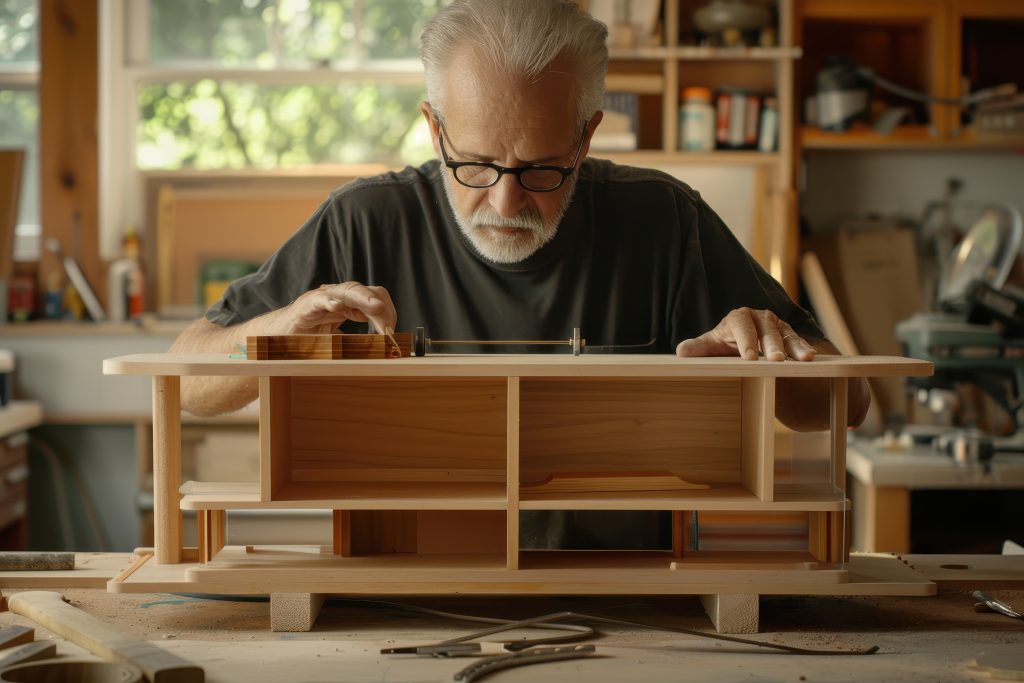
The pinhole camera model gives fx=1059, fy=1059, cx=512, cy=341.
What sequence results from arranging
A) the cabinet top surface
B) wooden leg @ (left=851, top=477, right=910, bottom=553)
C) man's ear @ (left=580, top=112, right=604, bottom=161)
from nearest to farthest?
1. the cabinet top surface
2. man's ear @ (left=580, top=112, right=604, bottom=161)
3. wooden leg @ (left=851, top=477, right=910, bottom=553)

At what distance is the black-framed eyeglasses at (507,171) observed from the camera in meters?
1.81

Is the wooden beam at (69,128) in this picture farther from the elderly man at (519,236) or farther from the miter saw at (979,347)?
the miter saw at (979,347)

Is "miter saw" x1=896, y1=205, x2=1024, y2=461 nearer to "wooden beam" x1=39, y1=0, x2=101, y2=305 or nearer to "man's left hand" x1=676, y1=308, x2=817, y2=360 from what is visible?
"man's left hand" x1=676, y1=308, x2=817, y2=360

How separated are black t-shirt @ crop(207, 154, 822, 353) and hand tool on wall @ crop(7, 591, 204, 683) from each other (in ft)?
2.39

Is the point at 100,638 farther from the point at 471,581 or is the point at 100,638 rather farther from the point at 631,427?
the point at 631,427

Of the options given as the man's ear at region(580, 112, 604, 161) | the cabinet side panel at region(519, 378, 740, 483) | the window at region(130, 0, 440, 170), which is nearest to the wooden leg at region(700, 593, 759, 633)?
the cabinet side panel at region(519, 378, 740, 483)

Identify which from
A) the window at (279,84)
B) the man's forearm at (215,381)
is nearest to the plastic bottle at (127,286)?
the window at (279,84)

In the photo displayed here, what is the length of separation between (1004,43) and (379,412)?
3.60 meters

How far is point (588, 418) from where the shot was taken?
1707 millimetres

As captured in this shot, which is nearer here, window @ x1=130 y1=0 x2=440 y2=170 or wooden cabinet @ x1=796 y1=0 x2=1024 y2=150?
wooden cabinet @ x1=796 y1=0 x2=1024 y2=150

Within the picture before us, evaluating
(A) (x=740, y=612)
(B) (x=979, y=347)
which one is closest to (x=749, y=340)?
(A) (x=740, y=612)

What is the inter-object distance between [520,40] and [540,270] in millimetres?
479

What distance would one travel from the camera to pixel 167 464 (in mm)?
1497

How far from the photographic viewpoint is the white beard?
1887 mm
